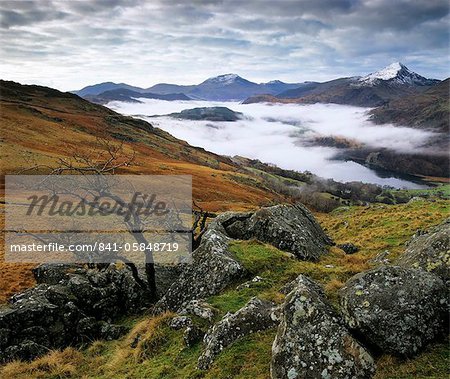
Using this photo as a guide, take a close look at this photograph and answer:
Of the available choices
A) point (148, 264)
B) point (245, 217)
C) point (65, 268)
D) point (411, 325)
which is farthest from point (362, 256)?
point (65, 268)

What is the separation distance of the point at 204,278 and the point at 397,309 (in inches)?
415

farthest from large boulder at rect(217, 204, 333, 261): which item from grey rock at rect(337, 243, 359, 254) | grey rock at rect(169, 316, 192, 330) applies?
grey rock at rect(169, 316, 192, 330)

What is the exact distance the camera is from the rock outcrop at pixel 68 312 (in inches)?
674

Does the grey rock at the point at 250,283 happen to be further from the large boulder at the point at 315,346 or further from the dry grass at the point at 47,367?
the dry grass at the point at 47,367

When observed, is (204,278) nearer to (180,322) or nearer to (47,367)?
(180,322)

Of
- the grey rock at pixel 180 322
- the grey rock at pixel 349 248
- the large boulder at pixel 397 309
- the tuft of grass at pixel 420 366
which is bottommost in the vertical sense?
the grey rock at pixel 349 248

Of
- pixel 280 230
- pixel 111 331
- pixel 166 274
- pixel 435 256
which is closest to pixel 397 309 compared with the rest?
pixel 435 256

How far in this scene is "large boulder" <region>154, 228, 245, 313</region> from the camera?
18516 millimetres

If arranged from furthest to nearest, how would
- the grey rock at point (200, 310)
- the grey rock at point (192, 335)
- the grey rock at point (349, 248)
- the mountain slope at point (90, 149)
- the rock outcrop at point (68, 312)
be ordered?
1. the mountain slope at point (90, 149)
2. the grey rock at point (349, 248)
3. the rock outcrop at point (68, 312)
4. the grey rock at point (200, 310)
5. the grey rock at point (192, 335)

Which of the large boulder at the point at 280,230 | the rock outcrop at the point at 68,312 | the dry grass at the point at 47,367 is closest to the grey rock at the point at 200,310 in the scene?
the rock outcrop at the point at 68,312

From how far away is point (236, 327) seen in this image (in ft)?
42.5

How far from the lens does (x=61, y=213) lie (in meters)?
45.0

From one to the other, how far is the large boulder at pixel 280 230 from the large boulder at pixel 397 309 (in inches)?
493

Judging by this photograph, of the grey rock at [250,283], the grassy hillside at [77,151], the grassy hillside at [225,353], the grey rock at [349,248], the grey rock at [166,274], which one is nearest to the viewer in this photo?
the grassy hillside at [225,353]
